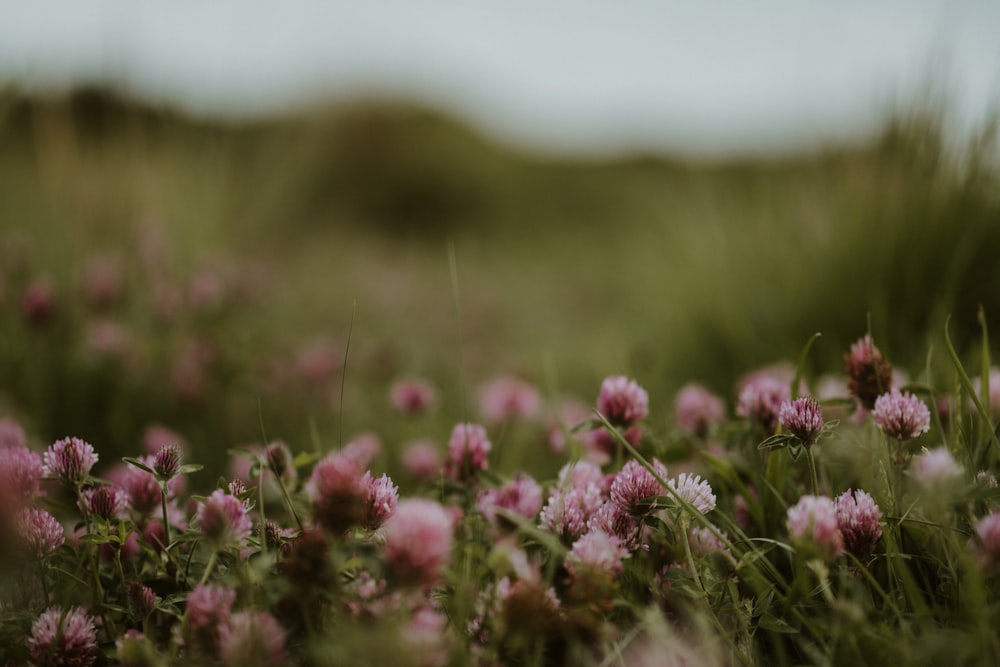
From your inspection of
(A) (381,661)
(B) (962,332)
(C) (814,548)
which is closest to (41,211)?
(A) (381,661)

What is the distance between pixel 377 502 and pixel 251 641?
8.7 inches

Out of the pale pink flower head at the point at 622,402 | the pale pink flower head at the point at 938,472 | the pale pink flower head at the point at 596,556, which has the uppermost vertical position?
the pale pink flower head at the point at 938,472

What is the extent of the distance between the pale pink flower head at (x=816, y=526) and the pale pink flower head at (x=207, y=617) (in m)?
0.65

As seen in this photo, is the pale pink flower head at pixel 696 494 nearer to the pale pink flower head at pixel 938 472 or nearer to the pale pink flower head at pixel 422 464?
the pale pink flower head at pixel 938 472

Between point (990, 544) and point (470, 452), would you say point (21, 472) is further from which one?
point (990, 544)

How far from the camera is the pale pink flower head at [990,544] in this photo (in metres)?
A: 0.79

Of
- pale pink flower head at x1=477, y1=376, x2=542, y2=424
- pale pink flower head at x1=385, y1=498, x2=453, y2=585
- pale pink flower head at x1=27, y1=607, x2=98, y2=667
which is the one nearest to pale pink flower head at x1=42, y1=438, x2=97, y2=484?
pale pink flower head at x1=27, y1=607, x2=98, y2=667

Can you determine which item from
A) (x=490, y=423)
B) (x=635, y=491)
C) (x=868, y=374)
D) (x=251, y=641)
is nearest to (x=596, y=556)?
(x=635, y=491)

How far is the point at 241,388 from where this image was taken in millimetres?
2279

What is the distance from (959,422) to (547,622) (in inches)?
25.9

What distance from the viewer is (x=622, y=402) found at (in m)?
1.16

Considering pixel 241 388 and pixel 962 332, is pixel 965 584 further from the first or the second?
pixel 241 388

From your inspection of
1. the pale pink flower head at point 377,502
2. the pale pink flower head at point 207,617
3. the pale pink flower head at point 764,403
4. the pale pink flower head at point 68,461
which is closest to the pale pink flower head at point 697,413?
the pale pink flower head at point 764,403

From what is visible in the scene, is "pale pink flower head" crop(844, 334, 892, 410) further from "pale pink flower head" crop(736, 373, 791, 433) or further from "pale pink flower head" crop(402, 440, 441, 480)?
"pale pink flower head" crop(402, 440, 441, 480)
